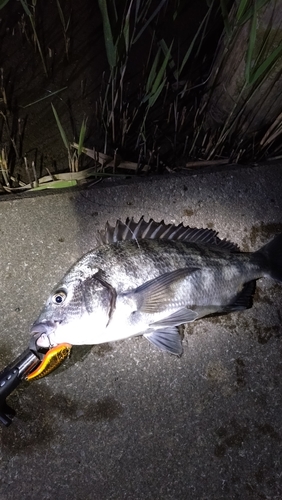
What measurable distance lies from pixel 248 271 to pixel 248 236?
394mm

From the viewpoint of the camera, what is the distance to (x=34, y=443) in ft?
6.55

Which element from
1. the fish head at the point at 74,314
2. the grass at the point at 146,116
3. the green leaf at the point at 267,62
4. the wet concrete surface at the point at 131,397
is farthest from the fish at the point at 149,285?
the green leaf at the point at 267,62

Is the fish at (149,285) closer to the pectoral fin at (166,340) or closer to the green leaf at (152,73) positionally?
the pectoral fin at (166,340)

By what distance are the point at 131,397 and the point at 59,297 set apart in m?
0.64

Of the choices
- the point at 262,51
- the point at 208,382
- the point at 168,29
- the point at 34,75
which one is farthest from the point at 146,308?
the point at 168,29

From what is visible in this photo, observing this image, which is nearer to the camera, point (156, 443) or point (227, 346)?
point (156, 443)

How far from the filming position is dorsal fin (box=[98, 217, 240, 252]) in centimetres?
211

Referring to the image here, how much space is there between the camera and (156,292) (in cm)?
193

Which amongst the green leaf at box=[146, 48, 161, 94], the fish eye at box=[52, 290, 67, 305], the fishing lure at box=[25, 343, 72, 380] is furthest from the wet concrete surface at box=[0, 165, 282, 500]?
the green leaf at box=[146, 48, 161, 94]

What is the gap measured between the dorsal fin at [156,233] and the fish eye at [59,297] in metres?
0.35

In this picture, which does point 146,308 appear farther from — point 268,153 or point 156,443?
point 268,153

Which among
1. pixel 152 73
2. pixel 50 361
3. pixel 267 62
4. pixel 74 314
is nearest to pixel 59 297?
pixel 74 314

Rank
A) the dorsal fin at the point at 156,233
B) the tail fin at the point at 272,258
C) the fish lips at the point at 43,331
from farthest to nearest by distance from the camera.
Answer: the tail fin at the point at 272,258, the dorsal fin at the point at 156,233, the fish lips at the point at 43,331

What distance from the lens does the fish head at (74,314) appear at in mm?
1838
